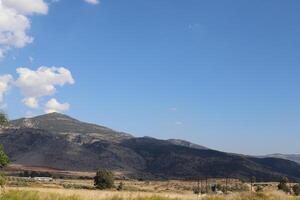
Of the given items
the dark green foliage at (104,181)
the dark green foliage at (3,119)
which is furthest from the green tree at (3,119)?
the dark green foliage at (104,181)

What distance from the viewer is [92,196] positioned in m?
31.3

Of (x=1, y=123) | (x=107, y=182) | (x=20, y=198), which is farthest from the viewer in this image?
(x=107, y=182)

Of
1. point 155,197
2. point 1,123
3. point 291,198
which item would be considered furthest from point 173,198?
point 1,123

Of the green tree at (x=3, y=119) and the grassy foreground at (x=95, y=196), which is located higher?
the green tree at (x=3, y=119)

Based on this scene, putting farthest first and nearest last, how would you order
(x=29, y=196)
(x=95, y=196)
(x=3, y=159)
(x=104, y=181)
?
(x=104, y=181), (x=95, y=196), (x=29, y=196), (x=3, y=159)

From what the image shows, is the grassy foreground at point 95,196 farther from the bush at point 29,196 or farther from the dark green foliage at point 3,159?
the dark green foliage at point 3,159

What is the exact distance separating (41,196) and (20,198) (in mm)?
1346

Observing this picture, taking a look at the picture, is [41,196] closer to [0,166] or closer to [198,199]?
[0,166]

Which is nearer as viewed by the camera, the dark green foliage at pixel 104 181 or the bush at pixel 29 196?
the bush at pixel 29 196

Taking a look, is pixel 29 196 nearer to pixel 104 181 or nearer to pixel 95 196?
pixel 95 196

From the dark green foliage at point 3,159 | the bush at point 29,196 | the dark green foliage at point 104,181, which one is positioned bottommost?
the bush at point 29,196

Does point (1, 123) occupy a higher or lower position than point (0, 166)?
higher

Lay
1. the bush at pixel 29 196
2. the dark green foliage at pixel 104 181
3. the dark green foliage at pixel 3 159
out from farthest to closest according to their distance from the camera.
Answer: the dark green foliage at pixel 104 181 < the dark green foliage at pixel 3 159 < the bush at pixel 29 196

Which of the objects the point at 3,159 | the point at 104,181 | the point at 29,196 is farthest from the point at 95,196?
the point at 104,181
